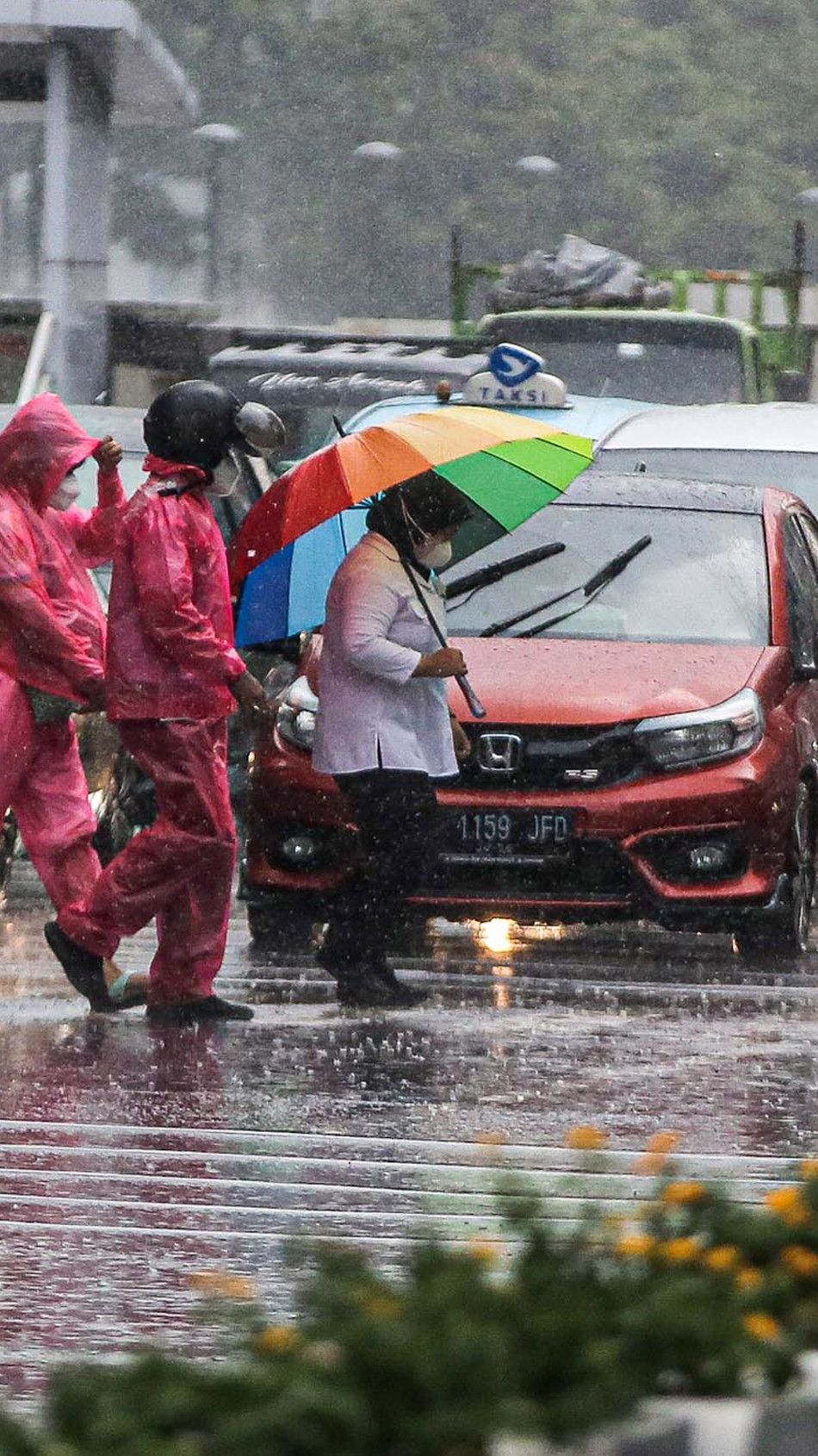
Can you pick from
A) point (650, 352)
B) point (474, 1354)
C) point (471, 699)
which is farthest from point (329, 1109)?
point (650, 352)

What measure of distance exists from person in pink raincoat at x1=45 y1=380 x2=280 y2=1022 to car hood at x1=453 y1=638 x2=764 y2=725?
1287 millimetres

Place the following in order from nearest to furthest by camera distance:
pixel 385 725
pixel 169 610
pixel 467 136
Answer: pixel 169 610, pixel 385 725, pixel 467 136

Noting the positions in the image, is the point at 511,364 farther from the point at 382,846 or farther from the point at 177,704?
the point at 177,704

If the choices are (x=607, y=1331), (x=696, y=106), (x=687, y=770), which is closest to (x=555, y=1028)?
(x=687, y=770)

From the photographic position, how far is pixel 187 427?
8.73 metres

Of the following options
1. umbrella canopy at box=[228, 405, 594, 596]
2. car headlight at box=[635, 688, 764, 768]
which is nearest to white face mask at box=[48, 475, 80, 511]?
umbrella canopy at box=[228, 405, 594, 596]

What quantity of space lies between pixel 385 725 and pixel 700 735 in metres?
1.20

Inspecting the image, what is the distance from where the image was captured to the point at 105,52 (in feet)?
107

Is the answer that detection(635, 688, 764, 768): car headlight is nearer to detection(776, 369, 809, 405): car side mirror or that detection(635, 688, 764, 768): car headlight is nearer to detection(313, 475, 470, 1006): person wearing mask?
detection(313, 475, 470, 1006): person wearing mask

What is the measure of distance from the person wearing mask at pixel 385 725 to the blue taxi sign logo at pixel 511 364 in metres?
3.52

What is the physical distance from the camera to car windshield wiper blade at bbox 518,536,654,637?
10312 millimetres

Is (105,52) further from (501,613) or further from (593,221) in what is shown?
(593,221)

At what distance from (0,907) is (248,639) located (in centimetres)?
258

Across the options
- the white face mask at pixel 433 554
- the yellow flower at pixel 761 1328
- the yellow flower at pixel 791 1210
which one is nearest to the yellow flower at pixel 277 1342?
the yellow flower at pixel 761 1328
